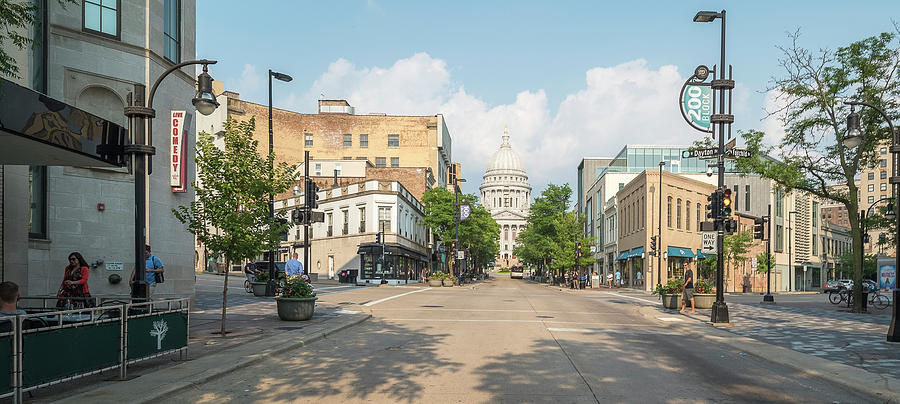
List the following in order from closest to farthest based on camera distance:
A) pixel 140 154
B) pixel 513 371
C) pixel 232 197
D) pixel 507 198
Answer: pixel 513 371
pixel 140 154
pixel 232 197
pixel 507 198

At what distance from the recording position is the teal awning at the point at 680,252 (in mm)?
55397

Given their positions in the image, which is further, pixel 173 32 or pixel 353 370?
pixel 173 32

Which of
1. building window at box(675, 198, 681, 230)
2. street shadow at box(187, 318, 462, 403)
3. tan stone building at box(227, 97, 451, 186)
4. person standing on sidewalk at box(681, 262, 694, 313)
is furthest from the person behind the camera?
tan stone building at box(227, 97, 451, 186)

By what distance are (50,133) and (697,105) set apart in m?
17.0

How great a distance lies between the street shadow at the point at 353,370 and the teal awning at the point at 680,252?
4497cm

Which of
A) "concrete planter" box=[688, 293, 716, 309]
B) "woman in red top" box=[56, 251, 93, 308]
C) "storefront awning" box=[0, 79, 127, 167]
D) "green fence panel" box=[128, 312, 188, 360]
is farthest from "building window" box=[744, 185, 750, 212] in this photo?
"storefront awning" box=[0, 79, 127, 167]

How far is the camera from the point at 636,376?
9.62 metres

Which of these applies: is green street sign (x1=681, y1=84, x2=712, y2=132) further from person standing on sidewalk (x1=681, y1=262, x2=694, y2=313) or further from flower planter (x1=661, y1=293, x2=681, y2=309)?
flower planter (x1=661, y1=293, x2=681, y2=309)

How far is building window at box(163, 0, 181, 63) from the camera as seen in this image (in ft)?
63.5

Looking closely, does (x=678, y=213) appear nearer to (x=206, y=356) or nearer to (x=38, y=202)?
(x=38, y=202)

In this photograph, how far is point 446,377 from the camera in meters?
9.41

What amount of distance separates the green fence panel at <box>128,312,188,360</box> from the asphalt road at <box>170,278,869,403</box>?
3.94 ft

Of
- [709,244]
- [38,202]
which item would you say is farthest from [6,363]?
[709,244]

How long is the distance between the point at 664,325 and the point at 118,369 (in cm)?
1472
